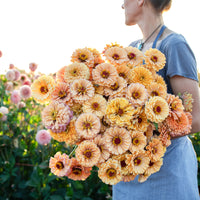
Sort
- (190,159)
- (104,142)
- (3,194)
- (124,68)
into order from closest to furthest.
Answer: (104,142), (124,68), (190,159), (3,194)

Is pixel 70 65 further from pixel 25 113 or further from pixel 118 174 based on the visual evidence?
pixel 25 113

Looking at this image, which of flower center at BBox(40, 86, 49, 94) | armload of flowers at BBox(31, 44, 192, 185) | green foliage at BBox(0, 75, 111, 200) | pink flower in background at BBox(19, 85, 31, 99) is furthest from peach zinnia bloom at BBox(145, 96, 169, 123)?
pink flower in background at BBox(19, 85, 31, 99)

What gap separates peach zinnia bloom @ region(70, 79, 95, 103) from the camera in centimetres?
65

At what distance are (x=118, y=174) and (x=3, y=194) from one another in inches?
67.9

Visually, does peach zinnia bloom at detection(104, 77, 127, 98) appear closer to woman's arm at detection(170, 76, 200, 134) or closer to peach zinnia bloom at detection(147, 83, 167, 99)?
peach zinnia bloom at detection(147, 83, 167, 99)

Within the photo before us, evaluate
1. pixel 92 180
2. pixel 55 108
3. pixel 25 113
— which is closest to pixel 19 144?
pixel 25 113

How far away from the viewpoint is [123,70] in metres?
0.74

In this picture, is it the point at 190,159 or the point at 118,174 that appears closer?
the point at 118,174

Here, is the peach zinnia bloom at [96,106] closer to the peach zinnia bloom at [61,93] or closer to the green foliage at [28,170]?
the peach zinnia bloom at [61,93]

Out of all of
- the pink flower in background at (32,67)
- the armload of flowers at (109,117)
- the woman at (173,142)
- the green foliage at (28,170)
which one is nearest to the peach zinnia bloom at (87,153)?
the armload of flowers at (109,117)

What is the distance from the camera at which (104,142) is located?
2.02 feet

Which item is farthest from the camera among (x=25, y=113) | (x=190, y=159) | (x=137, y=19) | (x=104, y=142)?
(x=25, y=113)

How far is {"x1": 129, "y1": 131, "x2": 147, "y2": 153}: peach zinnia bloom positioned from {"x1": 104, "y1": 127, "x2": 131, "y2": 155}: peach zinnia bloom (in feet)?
0.08

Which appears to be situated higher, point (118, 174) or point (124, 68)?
point (124, 68)
